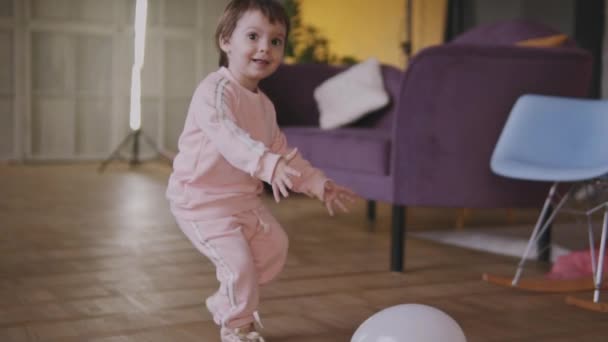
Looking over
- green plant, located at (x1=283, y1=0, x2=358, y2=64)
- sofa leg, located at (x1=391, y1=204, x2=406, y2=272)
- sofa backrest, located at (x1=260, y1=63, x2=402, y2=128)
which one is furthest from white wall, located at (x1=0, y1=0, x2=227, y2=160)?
sofa leg, located at (x1=391, y1=204, x2=406, y2=272)

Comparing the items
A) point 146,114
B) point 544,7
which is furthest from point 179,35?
point 544,7

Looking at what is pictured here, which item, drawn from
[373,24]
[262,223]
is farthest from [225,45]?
[373,24]

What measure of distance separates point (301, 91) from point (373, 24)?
3178 mm

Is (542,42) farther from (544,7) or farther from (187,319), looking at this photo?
(544,7)

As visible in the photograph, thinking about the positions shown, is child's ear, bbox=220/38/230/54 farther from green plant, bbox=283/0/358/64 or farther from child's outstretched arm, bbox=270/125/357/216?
green plant, bbox=283/0/358/64

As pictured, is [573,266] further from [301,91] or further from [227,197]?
[301,91]

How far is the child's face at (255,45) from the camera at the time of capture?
5.42 feet

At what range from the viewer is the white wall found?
624 centimetres

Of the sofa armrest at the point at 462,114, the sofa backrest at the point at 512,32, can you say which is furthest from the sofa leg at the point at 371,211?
the sofa armrest at the point at 462,114

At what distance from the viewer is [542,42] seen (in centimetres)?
301

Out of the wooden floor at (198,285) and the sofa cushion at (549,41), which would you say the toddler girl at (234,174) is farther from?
the sofa cushion at (549,41)

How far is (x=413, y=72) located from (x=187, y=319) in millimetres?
1101

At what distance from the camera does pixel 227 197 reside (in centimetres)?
170

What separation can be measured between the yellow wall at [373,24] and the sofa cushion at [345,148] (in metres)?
3.17
